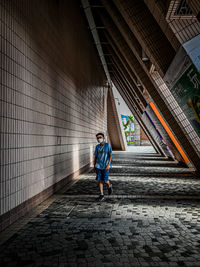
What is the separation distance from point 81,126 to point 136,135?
40.1 metres

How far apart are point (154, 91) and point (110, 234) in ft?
22.5

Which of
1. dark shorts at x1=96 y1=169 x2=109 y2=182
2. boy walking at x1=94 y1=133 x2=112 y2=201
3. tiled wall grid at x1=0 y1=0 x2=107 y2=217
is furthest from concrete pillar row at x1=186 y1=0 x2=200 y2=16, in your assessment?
dark shorts at x1=96 y1=169 x2=109 y2=182

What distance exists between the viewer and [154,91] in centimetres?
960

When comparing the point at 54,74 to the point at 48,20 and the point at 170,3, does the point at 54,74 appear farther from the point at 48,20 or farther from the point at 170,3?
the point at 170,3

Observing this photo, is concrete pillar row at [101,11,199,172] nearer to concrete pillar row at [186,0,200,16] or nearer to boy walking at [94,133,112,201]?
boy walking at [94,133,112,201]

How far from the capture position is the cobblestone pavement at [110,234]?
2779 millimetres

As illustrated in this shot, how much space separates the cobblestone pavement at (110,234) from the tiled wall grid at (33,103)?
2.24 ft

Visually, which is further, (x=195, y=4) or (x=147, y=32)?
(x=147, y=32)

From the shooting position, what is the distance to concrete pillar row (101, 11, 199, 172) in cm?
907

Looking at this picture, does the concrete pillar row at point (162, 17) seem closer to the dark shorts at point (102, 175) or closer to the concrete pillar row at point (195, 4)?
the concrete pillar row at point (195, 4)

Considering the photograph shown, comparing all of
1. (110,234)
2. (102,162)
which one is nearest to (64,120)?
(102,162)

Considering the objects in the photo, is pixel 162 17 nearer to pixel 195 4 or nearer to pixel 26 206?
pixel 195 4

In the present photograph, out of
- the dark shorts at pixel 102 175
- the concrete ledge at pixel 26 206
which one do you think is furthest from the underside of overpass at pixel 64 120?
the dark shorts at pixel 102 175

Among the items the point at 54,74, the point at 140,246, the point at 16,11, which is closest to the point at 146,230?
the point at 140,246
